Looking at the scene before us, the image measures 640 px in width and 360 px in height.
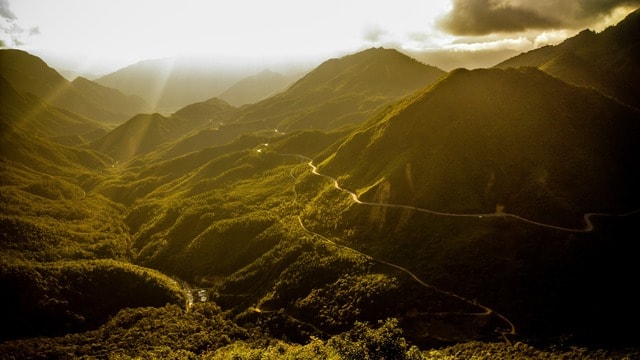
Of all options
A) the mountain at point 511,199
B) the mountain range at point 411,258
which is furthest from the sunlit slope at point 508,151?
the mountain range at point 411,258

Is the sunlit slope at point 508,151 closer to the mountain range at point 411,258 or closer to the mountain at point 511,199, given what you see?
the mountain at point 511,199

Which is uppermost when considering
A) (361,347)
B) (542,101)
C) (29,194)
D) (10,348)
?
(542,101)

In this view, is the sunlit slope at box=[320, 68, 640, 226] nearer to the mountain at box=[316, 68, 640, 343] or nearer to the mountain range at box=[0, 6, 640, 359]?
the mountain at box=[316, 68, 640, 343]

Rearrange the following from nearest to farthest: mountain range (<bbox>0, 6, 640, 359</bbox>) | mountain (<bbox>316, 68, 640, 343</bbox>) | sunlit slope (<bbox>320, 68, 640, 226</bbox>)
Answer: mountain range (<bbox>0, 6, 640, 359</bbox>)
mountain (<bbox>316, 68, 640, 343</bbox>)
sunlit slope (<bbox>320, 68, 640, 226</bbox>)

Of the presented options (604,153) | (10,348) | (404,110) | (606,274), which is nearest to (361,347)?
(606,274)

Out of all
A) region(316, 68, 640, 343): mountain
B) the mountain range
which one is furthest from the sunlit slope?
the mountain range

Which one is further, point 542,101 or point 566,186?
point 542,101

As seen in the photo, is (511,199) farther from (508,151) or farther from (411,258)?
(411,258)

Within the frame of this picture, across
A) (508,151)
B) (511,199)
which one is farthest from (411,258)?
(508,151)

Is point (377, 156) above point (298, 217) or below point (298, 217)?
above

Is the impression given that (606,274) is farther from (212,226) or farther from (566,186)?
(212,226)
